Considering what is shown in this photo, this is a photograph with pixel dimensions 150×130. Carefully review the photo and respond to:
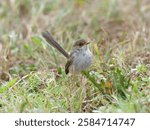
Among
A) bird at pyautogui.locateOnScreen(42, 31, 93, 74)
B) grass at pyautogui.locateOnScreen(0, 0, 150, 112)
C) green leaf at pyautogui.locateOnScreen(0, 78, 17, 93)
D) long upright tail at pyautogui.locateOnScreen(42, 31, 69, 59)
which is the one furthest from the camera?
long upright tail at pyautogui.locateOnScreen(42, 31, 69, 59)

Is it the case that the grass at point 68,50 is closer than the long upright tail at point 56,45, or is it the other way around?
the grass at point 68,50

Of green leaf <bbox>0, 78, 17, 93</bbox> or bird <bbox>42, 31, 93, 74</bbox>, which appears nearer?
green leaf <bbox>0, 78, 17, 93</bbox>

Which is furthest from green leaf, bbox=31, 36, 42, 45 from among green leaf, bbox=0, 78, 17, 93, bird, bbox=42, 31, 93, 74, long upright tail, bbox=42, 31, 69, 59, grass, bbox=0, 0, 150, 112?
green leaf, bbox=0, 78, 17, 93

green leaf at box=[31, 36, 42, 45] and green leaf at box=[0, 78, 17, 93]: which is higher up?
green leaf at box=[31, 36, 42, 45]

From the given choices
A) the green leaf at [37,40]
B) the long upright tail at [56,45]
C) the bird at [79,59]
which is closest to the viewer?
the bird at [79,59]

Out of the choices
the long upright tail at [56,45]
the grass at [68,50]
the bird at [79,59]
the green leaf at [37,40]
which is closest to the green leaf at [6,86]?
the grass at [68,50]

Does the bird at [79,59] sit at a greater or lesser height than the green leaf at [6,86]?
greater

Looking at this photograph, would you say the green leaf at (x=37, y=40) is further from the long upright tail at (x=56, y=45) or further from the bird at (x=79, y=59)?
the bird at (x=79, y=59)

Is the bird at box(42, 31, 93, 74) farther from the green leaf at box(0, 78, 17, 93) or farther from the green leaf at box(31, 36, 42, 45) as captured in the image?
the green leaf at box(31, 36, 42, 45)

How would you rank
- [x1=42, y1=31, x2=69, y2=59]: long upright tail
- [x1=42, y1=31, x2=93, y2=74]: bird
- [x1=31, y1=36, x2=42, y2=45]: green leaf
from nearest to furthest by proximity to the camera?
[x1=42, y1=31, x2=93, y2=74]: bird < [x1=42, y1=31, x2=69, y2=59]: long upright tail < [x1=31, y1=36, x2=42, y2=45]: green leaf

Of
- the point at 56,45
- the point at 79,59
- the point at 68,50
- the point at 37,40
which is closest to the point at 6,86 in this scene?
the point at 79,59

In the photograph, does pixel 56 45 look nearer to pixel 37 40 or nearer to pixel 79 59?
pixel 79 59
